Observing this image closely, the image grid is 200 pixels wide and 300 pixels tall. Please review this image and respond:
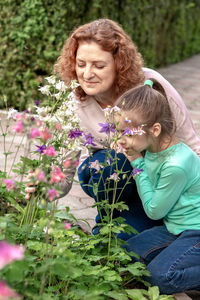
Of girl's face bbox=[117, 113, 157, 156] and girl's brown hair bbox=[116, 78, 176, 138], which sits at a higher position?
girl's brown hair bbox=[116, 78, 176, 138]

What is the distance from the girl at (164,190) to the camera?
8.32 feet

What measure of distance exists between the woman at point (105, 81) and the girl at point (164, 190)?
299 mm

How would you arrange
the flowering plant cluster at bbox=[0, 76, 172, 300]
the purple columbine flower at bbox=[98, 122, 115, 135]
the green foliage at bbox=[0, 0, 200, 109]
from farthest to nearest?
the green foliage at bbox=[0, 0, 200, 109], the purple columbine flower at bbox=[98, 122, 115, 135], the flowering plant cluster at bbox=[0, 76, 172, 300]

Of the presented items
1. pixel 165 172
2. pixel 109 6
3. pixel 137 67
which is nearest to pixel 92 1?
pixel 109 6

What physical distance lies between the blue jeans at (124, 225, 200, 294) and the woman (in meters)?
0.29

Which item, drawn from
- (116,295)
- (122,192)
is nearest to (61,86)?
(116,295)

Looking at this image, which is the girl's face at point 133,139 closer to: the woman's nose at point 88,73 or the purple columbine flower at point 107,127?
the purple columbine flower at point 107,127

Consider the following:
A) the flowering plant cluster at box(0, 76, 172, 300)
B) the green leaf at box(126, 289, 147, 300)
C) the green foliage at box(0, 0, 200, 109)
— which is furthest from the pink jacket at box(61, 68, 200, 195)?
the green foliage at box(0, 0, 200, 109)

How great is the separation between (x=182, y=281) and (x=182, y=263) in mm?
78

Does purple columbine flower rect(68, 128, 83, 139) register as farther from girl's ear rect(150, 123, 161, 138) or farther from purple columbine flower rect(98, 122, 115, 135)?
girl's ear rect(150, 123, 161, 138)

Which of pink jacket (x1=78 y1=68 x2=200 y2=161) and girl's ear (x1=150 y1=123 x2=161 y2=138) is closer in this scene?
girl's ear (x1=150 y1=123 x2=161 y2=138)

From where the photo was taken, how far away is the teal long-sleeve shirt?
2600mm

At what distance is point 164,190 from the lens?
8.59 feet

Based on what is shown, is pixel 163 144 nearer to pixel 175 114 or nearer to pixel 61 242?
pixel 175 114
